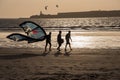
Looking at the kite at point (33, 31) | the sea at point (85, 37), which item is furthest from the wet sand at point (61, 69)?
the sea at point (85, 37)

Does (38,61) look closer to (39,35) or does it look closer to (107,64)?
(107,64)

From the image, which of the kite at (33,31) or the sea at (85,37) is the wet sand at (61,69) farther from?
the sea at (85,37)

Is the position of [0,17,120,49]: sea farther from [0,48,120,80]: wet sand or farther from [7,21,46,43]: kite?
[0,48,120,80]: wet sand

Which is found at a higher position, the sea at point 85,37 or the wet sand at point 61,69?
the wet sand at point 61,69

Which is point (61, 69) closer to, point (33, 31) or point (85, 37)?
point (33, 31)

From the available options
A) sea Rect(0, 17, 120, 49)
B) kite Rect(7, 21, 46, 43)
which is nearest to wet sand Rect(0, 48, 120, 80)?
kite Rect(7, 21, 46, 43)

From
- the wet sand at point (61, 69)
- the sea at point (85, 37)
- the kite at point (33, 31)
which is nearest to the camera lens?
the wet sand at point (61, 69)

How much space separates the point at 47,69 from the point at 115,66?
125 inches

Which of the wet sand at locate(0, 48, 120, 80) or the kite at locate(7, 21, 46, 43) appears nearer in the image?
the wet sand at locate(0, 48, 120, 80)

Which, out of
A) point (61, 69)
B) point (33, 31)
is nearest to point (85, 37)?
point (33, 31)

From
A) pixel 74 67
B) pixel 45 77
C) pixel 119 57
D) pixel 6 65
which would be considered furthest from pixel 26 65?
pixel 119 57

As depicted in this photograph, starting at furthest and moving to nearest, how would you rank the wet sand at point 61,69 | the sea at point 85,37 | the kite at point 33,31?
the sea at point 85,37, the kite at point 33,31, the wet sand at point 61,69

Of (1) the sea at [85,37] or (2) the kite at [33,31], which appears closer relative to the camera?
(2) the kite at [33,31]

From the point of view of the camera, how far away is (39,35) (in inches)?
1088
